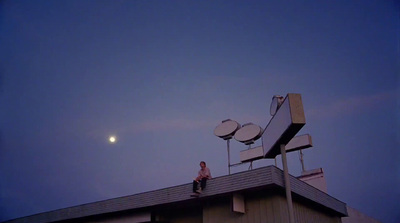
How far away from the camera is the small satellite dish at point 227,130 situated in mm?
15156

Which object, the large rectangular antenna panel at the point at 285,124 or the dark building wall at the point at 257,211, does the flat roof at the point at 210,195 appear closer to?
the dark building wall at the point at 257,211

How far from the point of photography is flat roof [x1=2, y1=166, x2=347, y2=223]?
965 centimetres

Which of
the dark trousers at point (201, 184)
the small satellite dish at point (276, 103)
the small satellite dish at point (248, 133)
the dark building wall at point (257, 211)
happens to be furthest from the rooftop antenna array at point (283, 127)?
the small satellite dish at point (248, 133)

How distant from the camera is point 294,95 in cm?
817

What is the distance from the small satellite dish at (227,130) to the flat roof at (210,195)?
181 inches

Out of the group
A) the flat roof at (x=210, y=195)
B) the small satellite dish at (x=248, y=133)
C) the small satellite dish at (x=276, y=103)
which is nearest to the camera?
the small satellite dish at (x=276, y=103)

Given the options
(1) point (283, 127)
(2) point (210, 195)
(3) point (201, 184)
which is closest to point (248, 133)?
(3) point (201, 184)

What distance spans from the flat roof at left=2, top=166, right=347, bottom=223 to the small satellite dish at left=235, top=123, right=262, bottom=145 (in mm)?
3929

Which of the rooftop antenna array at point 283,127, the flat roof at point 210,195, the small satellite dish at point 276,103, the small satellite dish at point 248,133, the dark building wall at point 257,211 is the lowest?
the dark building wall at point 257,211

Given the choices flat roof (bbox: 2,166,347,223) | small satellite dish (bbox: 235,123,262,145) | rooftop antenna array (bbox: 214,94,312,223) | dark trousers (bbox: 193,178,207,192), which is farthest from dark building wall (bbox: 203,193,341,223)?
small satellite dish (bbox: 235,123,262,145)

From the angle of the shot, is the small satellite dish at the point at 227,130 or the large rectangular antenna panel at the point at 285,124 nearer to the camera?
the large rectangular antenna panel at the point at 285,124

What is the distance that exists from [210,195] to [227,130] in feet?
17.2

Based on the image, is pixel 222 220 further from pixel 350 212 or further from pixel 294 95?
pixel 350 212

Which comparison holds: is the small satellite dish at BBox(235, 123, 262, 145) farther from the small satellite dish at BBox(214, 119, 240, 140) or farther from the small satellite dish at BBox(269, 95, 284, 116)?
the small satellite dish at BBox(269, 95, 284, 116)
